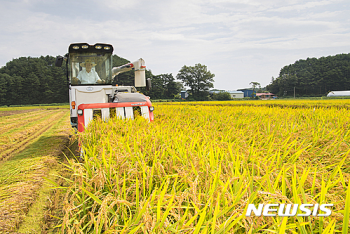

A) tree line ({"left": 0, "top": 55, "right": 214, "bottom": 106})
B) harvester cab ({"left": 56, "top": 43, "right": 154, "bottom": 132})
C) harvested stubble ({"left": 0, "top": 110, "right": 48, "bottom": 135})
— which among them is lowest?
harvested stubble ({"left": 0, "top": 110, "right": 48, "bottom": 135})

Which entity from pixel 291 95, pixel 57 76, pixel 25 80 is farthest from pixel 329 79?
pixel 25 80

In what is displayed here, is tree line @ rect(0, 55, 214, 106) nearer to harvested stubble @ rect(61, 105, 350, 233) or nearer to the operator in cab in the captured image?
the operator in cab

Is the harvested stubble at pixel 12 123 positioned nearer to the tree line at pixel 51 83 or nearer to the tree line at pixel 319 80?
the tree line at pixel 51 83

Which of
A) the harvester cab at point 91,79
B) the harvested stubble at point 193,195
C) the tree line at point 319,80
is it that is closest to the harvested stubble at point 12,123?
the harvester cab at point 91,79

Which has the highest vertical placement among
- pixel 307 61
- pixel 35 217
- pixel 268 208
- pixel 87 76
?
pixel 307 61

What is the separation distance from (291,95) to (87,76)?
86180 mm

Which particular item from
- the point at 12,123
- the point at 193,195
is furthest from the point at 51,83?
the point at 193,195

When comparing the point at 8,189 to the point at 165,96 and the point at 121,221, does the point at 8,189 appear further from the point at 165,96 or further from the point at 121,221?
the point at 165,96

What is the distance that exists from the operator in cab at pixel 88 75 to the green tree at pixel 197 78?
65835 millimetres

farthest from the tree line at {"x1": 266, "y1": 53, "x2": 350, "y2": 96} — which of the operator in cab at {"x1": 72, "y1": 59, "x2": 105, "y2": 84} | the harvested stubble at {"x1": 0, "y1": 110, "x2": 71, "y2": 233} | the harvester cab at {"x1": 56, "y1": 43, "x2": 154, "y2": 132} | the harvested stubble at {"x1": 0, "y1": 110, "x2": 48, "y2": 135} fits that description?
the harvested stubble at {"x1": 0, "y1": 110, "x2": 71, "y2": 233}

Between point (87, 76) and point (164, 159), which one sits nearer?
point (164, 159)

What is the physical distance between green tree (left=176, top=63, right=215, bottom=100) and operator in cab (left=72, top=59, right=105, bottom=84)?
216ft

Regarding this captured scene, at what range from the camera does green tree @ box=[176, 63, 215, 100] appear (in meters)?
72.9

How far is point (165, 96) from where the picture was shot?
70.5m
